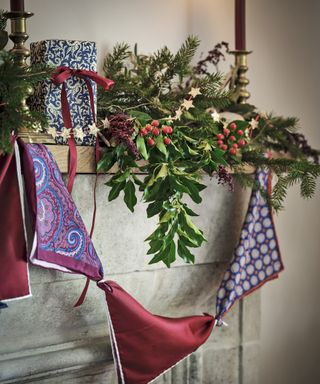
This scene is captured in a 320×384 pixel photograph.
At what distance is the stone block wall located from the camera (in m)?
1.34

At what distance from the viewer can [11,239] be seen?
1134 mm

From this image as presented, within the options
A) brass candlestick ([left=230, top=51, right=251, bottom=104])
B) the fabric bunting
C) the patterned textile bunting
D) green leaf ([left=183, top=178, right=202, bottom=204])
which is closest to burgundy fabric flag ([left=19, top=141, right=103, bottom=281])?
the fabric bunting

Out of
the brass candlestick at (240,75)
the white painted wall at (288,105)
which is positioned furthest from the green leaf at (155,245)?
the white painted wall at (288,105)

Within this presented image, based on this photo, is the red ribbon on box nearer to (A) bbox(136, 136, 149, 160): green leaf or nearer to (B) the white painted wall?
(A) bbox(136, 136, 149, 160): green leaf

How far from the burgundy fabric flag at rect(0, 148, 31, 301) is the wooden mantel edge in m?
0.10

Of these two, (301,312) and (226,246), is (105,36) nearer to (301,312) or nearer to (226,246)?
(226,246)

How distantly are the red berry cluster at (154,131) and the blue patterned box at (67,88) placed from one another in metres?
0.10

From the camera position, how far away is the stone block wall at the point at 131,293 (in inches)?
52.8

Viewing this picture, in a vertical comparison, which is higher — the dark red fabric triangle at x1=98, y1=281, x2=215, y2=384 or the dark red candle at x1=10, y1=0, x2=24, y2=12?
the dark red candle at x1=10, y1=0, x2=24, y2=12

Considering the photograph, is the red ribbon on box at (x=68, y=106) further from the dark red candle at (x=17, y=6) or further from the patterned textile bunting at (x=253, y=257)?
the patterned textile bunting at (x=253, y=257)

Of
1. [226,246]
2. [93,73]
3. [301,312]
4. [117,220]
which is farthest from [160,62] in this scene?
[301,312]

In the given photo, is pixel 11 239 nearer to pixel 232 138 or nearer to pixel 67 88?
pixel 67 88

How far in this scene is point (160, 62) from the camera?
142 cm

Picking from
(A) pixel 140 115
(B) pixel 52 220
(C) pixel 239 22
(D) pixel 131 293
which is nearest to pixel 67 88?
(A) pixel 140 115
